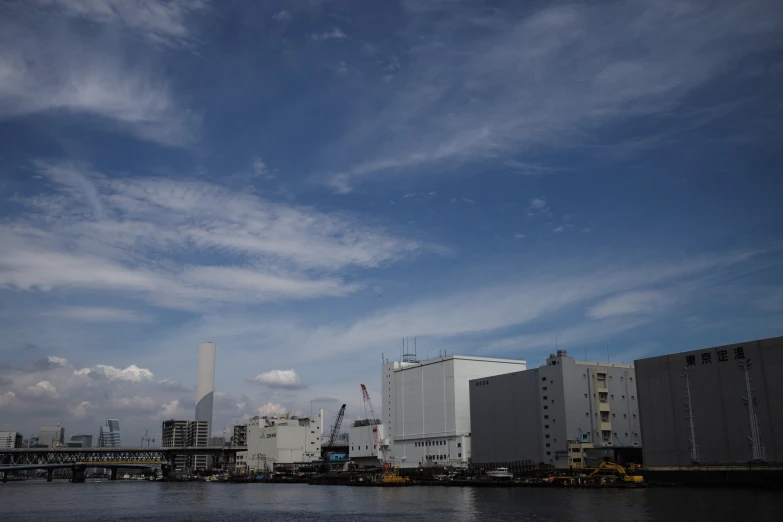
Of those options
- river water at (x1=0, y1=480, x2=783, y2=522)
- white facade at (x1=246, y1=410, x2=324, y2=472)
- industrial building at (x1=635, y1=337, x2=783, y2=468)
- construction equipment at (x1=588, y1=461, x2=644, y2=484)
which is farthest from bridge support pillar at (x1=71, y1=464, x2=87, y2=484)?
industrial building at (x1=635, y1=337, x2=783, y2=468)

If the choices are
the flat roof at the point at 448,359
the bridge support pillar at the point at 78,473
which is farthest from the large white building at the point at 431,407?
the bridge support pillar at the point at 78,473

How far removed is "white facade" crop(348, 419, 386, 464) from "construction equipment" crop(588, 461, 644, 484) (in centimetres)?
6872

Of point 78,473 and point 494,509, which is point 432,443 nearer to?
point 494,509

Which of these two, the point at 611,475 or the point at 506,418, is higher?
the point at 506,418

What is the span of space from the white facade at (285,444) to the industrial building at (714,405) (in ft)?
410

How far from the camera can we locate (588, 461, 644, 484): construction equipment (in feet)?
277

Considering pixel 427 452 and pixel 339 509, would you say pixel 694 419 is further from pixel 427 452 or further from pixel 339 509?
pixel 427 452

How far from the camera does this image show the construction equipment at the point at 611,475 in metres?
84.3

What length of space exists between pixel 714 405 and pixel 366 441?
4090 inches

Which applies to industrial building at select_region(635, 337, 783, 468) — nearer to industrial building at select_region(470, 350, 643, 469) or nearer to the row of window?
industrial building at select_region(470, 350, 643, 469)

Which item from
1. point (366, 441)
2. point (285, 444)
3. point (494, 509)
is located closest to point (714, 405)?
point (494, 509)

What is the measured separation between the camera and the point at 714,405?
238 feet

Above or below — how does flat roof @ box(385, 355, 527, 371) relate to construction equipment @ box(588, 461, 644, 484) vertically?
above

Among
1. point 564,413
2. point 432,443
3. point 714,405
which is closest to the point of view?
point 714,405
